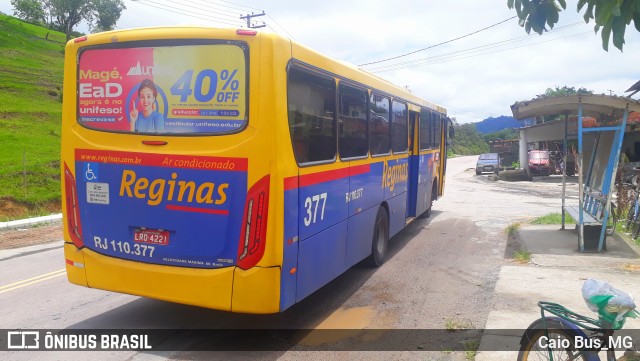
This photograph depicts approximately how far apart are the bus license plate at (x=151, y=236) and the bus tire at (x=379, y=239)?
375 cm

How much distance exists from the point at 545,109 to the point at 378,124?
13.1 ft

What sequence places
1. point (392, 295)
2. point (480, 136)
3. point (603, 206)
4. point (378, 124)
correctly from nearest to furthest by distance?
1. point (392, 295)
2. point (378, 124)
3. point (603, 206)
4. point (480, 136)

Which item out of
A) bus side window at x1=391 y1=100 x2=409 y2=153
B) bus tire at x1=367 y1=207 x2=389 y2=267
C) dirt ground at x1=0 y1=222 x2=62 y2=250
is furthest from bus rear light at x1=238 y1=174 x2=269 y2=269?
dirt ground at x1=0 y1=222 x2=62 y2=250

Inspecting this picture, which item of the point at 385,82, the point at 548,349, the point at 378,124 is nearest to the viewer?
the point at 548,349

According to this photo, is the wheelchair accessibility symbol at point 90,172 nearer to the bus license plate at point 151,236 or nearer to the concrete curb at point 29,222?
the bus license plate at point 151,236

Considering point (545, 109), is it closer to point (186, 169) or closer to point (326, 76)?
point (326, 76)

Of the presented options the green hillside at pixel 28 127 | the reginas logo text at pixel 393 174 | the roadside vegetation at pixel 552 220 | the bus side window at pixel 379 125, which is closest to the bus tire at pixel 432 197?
the roadside vegetation at pixel 552 220

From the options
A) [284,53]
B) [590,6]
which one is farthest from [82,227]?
[590,6]

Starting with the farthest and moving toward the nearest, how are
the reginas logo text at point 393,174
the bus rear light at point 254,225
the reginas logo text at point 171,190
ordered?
the reginas logo text at point 393,174, the reginas logo text at point 171,190, the bus rear light at point 254,225

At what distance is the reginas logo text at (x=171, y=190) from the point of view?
15.6 feet

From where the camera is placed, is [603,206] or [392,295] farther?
[603,206]

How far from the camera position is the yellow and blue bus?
468cm

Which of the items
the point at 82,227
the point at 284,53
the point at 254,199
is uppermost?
the point at 284,53

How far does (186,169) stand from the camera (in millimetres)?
4824
